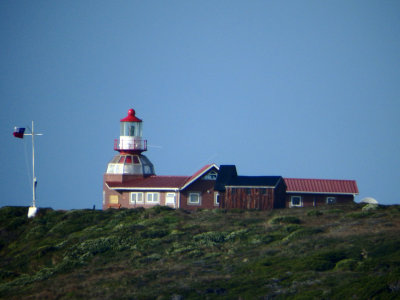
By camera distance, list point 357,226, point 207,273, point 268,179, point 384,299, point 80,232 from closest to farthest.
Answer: point 384,299 → point 207,273 → point 357,226 → point 80,232 → point 268,179

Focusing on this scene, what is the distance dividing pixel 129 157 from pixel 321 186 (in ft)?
61.3

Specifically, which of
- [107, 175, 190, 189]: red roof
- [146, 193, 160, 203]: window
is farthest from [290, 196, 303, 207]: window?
[146, 193, 160, 203]: window

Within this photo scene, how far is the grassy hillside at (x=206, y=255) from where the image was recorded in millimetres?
34334

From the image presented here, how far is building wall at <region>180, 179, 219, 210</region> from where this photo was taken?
62.2m

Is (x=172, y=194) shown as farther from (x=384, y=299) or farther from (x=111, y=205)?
(x=384, y=299)

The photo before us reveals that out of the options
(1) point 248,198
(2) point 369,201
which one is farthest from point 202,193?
(2) point 369,201

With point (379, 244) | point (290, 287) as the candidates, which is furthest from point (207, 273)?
point (379, 244)

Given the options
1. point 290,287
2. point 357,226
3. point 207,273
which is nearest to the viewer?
point 290,287

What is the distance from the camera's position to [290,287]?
111ft

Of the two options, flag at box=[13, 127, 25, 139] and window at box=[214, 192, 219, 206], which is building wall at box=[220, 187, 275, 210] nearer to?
window at box=[214, 192, 219, 206]

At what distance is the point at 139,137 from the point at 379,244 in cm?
3435

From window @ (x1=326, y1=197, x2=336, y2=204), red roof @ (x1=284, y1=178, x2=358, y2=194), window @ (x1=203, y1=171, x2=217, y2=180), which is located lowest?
window @ (x1=326, y1=197, x2=336, y2=204)

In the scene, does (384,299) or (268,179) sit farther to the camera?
(268,179)

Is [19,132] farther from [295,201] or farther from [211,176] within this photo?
[295,201]
